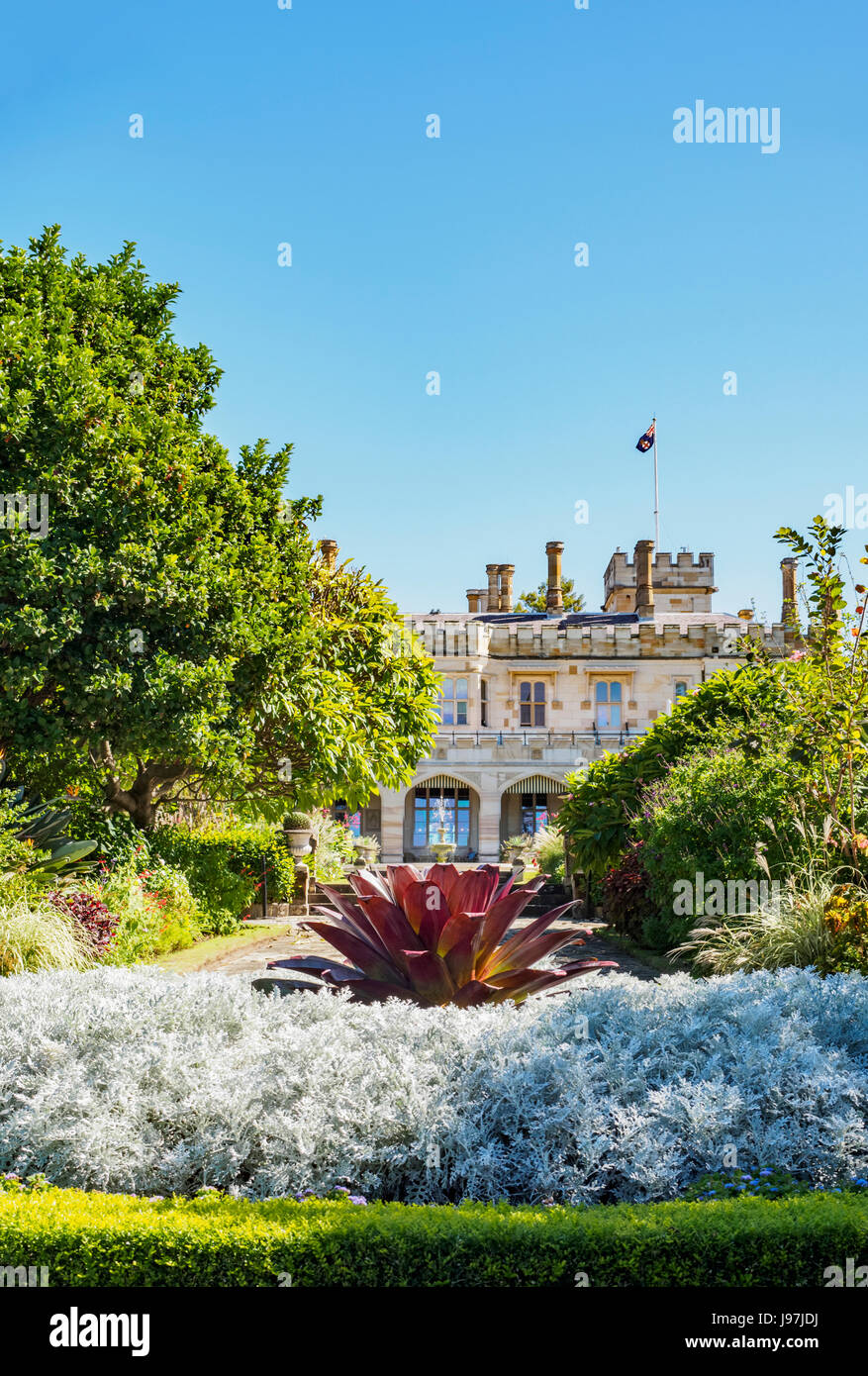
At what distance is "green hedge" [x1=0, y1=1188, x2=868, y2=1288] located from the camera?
3369mm

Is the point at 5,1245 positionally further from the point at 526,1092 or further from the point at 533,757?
the point at 533,757

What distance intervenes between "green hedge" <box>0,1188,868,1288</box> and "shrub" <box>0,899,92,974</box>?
5.27 meters

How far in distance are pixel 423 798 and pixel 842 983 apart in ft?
129

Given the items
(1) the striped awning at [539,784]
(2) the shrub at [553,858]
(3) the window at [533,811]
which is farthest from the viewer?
(3) the window at [533,811]

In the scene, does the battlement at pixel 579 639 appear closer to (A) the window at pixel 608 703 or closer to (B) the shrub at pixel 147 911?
(A) the window at pixel 608 703

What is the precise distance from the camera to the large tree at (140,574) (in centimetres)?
1159

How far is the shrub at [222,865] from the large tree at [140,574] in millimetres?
701

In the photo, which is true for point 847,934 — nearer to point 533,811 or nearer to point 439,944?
point 439,944

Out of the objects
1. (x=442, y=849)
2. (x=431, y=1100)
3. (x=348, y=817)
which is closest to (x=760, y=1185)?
(x=431, y=1100)

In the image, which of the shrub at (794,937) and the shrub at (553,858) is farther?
the shrub at (553,858)

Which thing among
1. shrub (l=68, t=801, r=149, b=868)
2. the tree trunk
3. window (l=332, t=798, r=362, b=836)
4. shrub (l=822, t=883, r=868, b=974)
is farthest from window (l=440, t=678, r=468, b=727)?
shrub (l=822, t=883, r=868, b=974)

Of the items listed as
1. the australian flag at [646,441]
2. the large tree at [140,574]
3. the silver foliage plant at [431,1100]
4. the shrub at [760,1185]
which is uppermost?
the australian flag at [646,441]

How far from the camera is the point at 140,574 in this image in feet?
38.9

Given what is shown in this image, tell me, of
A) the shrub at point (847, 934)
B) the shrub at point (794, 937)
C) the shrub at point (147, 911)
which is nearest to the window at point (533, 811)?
the shrub at point (147, 911)
